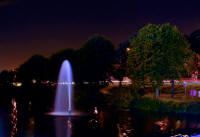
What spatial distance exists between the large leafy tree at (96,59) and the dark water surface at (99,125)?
32.8 metres

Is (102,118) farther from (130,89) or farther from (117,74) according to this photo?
(117,74)

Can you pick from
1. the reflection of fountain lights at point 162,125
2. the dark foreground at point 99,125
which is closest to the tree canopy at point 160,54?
the dark foreground at point 99,125

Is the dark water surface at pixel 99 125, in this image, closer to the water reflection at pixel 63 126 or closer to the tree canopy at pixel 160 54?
the water reflection at pixel 63 126

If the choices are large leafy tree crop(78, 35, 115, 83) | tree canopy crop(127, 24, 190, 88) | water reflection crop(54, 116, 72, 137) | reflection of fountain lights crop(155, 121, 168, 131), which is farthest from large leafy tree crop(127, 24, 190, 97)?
large leafy tree crop(78, 35, 115, 83)

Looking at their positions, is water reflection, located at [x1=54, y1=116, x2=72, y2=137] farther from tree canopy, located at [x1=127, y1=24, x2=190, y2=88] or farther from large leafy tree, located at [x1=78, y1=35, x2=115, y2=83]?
large leafy tree, located at [x1=78, y1=35, x2=115, y2=83]

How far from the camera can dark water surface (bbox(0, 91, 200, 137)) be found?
1032 inches

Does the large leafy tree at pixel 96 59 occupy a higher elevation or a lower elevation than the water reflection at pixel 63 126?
higher

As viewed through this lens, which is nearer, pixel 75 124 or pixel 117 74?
pixel 75 124

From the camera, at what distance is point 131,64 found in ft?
161

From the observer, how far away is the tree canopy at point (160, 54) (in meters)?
45.5

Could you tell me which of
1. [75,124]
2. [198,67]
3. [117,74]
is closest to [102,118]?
[75,124]

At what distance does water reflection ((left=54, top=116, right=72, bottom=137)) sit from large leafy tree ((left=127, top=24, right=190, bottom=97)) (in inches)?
673

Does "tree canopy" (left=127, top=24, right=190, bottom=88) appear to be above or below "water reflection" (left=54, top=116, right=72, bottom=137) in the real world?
above

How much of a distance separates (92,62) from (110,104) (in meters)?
20.9
